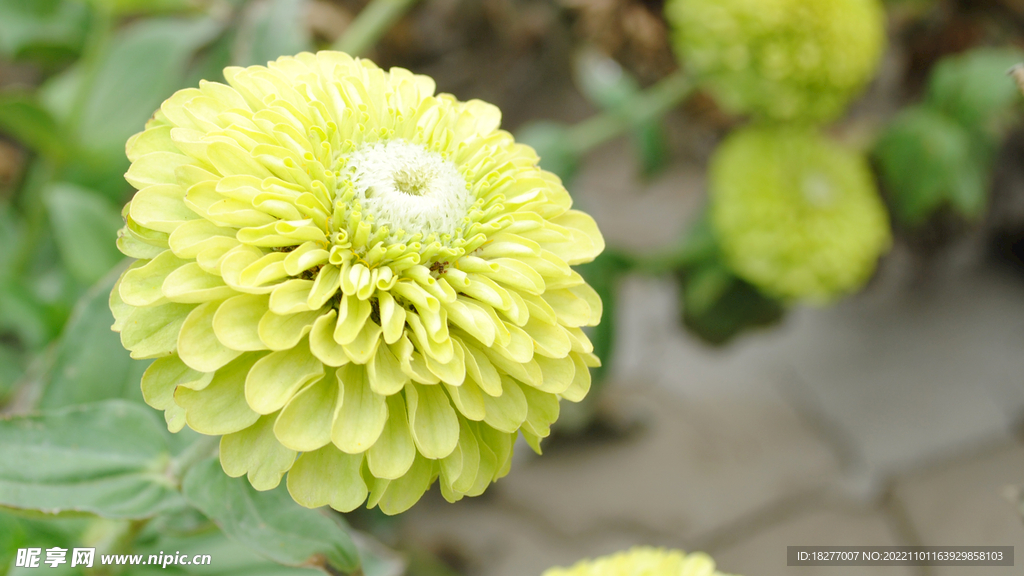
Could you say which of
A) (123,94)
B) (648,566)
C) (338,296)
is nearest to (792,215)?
(648,566)

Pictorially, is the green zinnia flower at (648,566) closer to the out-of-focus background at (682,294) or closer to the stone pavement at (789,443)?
the out-of-focus background at (682,294)

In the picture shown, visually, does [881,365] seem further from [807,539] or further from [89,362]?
[89,362]

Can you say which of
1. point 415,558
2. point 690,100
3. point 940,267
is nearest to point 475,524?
point 415,558

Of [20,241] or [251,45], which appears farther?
[20,241]

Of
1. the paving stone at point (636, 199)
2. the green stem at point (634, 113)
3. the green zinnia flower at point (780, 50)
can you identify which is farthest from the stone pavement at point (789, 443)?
the green zinnia flower at point (780, 50)

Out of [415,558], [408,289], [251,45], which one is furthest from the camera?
[415,558]

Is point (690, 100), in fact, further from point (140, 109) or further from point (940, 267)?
point (140, 109)

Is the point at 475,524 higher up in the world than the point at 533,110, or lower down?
lower down
